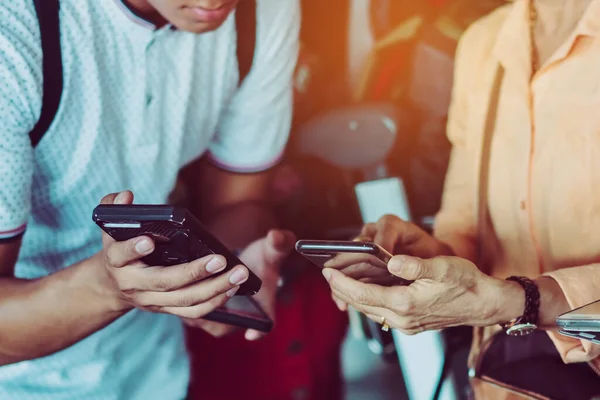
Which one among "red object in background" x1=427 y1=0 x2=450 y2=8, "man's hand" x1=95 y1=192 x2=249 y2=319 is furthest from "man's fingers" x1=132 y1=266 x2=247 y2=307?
"red object in background" x1=427 y1=0 x2=450 y2=8

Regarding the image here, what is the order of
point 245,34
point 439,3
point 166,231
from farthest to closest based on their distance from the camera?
point 439,3, point 245,34, point 166,231

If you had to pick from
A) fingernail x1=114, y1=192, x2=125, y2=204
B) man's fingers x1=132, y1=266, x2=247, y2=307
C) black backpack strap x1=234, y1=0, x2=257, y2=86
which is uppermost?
black backpack strap x1=234, y1=0, x2=257, y2=86

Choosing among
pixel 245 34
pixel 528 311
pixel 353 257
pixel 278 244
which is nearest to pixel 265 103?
pixel 245 34

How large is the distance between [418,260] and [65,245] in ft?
1.33

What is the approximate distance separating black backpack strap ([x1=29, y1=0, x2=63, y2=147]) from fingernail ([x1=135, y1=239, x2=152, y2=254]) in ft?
0.60

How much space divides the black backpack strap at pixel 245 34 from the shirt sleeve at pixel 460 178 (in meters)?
0.26

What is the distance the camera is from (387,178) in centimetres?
100

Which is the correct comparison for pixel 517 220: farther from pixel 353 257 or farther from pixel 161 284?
pixel 161 284

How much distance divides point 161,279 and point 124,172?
0.20 m

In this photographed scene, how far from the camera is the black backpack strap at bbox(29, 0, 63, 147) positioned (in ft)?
1.86

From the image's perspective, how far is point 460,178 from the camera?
79 cm

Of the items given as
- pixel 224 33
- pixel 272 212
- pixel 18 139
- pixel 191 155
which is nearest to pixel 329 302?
pixel 272 212

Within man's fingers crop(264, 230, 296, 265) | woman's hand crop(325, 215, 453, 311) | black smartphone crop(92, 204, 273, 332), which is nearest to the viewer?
black smartphone crop(92, 204, 273, 332)

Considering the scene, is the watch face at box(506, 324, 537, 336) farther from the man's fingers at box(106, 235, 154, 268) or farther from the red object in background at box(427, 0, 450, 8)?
the red object in background at box(427, 0, 450, 8)
